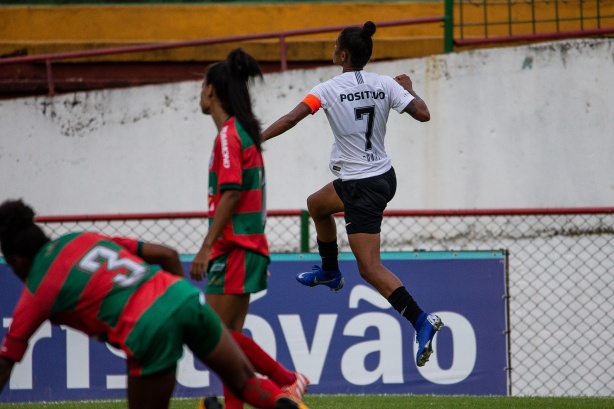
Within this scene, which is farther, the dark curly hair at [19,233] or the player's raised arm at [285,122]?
the player's raised arm at [285,122]

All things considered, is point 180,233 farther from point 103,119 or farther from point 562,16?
point 562,16

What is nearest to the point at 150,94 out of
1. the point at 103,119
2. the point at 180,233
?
the point at 103,119

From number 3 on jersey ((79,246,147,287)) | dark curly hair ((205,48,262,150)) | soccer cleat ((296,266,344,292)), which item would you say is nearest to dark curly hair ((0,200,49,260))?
number 3 on jersey ((79,246,147,287))

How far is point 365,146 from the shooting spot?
677cm

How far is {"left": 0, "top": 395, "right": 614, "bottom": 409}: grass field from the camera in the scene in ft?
24.7

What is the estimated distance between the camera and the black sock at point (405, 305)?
673cm

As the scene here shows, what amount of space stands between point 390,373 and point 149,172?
14.3 ft

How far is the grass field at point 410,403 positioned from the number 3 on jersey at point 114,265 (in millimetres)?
3347

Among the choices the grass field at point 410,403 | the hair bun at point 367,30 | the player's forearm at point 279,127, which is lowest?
the grass field at point 410,403

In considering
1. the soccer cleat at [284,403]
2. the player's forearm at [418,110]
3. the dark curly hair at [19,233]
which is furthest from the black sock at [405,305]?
the dark curly hair at [19,233]

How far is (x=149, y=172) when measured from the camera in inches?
455

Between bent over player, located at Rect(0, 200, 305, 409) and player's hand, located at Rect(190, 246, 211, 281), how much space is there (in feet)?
2.00

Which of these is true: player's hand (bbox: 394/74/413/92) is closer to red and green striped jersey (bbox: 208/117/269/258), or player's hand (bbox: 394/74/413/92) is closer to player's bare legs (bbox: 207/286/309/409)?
red and green striped jersey (bbox: 208/117/269/258)

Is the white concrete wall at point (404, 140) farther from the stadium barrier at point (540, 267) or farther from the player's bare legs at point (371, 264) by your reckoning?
the player's bare legs at point (371, 264)
